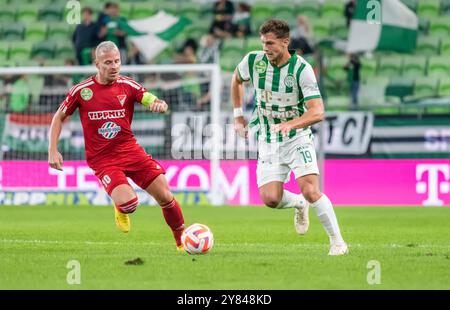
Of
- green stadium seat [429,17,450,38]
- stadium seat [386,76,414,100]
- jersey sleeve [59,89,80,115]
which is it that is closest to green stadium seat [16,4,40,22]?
stadium seat [386,76,414,100]

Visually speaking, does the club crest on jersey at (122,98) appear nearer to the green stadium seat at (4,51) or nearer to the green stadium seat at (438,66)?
the green stadium seat at (438,66)

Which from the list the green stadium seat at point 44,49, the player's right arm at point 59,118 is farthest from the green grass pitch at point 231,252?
the green stadium seat at point 44,49

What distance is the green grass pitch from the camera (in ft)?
27.4

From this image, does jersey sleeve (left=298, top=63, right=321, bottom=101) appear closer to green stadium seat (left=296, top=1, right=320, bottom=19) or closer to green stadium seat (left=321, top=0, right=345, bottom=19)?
green stadium seat (left=296, top=1, right=320, bottom=19)

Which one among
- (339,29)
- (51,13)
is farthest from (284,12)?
(51,13)

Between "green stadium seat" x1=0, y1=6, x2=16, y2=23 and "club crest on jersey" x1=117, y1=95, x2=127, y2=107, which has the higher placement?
"green stadium seat" x1=0, y1=6, x2=16, y2=23

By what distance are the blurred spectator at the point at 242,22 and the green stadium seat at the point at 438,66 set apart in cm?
380

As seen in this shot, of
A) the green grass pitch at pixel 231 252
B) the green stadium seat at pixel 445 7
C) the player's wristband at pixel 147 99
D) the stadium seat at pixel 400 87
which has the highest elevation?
the green stadium seat at pixel 445 7

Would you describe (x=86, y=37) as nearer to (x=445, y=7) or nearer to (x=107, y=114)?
(x=445, y=7)

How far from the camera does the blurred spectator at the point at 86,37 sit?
2150cm

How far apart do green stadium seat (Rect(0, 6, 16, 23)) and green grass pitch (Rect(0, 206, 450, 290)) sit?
1075 cm

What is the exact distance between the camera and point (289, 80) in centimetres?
1035

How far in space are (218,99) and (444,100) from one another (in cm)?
384
